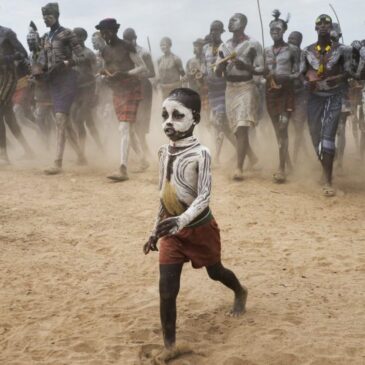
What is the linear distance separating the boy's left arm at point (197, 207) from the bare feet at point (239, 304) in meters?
0.78

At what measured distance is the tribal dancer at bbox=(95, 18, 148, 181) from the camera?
288 inches

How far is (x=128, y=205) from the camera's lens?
246 inches

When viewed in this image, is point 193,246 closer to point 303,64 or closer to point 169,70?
point 303,64

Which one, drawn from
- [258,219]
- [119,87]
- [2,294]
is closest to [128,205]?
[258,219]

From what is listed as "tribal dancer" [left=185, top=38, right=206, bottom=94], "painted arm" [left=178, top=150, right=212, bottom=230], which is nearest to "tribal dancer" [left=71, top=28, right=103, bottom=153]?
"tribal dancer" [left=185, top=38, right=206, bottom=94]

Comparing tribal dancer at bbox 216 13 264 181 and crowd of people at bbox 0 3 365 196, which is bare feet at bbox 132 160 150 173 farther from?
tribal dancer at bbox 216 13 264 181

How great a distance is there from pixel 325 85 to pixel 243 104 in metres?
1.18

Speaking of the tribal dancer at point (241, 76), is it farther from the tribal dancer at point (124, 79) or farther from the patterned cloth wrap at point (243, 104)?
the tribal dancer at point (124, 79)

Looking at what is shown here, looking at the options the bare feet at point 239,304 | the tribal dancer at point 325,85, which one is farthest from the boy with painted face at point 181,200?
the tribal dancer at point 325,85

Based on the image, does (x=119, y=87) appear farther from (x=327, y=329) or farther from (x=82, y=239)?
(x=327, y=329)

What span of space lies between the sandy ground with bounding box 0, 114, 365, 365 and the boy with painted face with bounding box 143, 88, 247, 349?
404mm

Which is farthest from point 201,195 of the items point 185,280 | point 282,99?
point 282,99

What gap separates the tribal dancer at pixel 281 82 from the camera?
23.9 ft

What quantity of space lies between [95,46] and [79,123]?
7.99 ft
